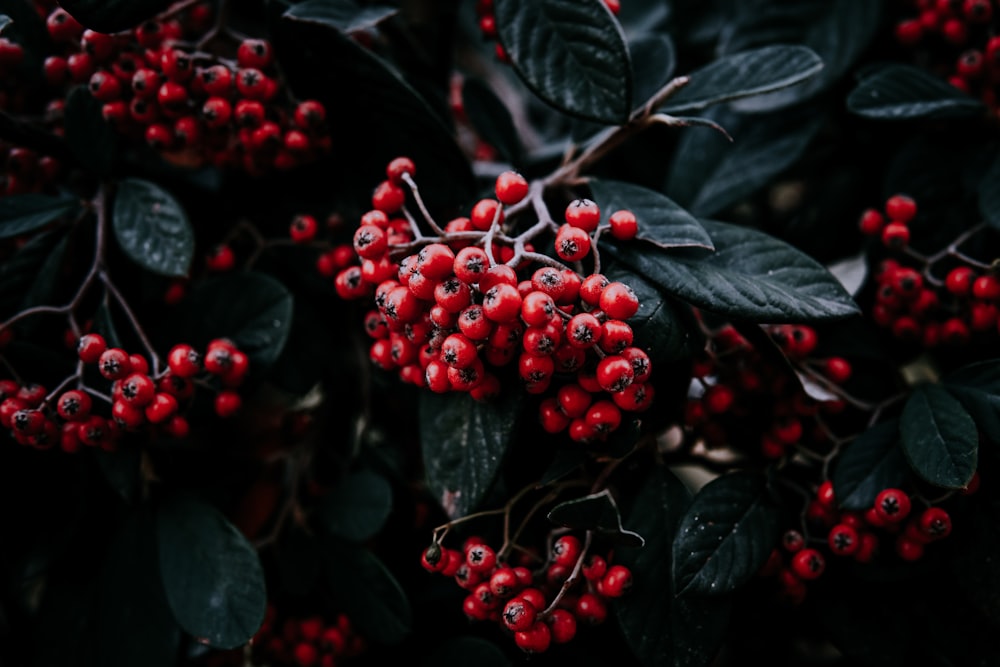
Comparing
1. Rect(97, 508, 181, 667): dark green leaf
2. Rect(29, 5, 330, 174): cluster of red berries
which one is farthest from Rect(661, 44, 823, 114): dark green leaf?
Rect(97, 508, 181, 667): dark green leaf

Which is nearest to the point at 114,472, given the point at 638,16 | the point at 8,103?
the point at 8,103

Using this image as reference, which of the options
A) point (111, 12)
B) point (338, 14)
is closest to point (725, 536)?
point (338, 14)

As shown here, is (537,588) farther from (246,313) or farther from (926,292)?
(926,292)

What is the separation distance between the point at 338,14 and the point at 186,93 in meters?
0.27

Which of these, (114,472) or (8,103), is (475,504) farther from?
(8,103)

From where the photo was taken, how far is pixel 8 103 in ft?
4.09

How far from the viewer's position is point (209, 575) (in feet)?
3.51

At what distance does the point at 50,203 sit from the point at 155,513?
1.82 ft

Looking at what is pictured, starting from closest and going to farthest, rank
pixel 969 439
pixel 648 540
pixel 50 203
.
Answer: pixel 969 439 → pixel 648 540 → pixel 50 203

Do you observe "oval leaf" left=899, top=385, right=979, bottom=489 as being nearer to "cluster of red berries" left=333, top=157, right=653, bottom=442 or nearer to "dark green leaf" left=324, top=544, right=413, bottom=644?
"cluster of red berries" left=333, top=157, right=653, bottom=442

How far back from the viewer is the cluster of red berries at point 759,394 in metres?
1.04

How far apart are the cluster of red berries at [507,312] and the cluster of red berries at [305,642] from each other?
0.55 m

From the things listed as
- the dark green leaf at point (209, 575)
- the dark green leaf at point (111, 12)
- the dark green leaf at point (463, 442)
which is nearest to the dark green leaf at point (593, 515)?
the dark green leaf at point (463, 442)

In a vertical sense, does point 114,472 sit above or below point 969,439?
below
